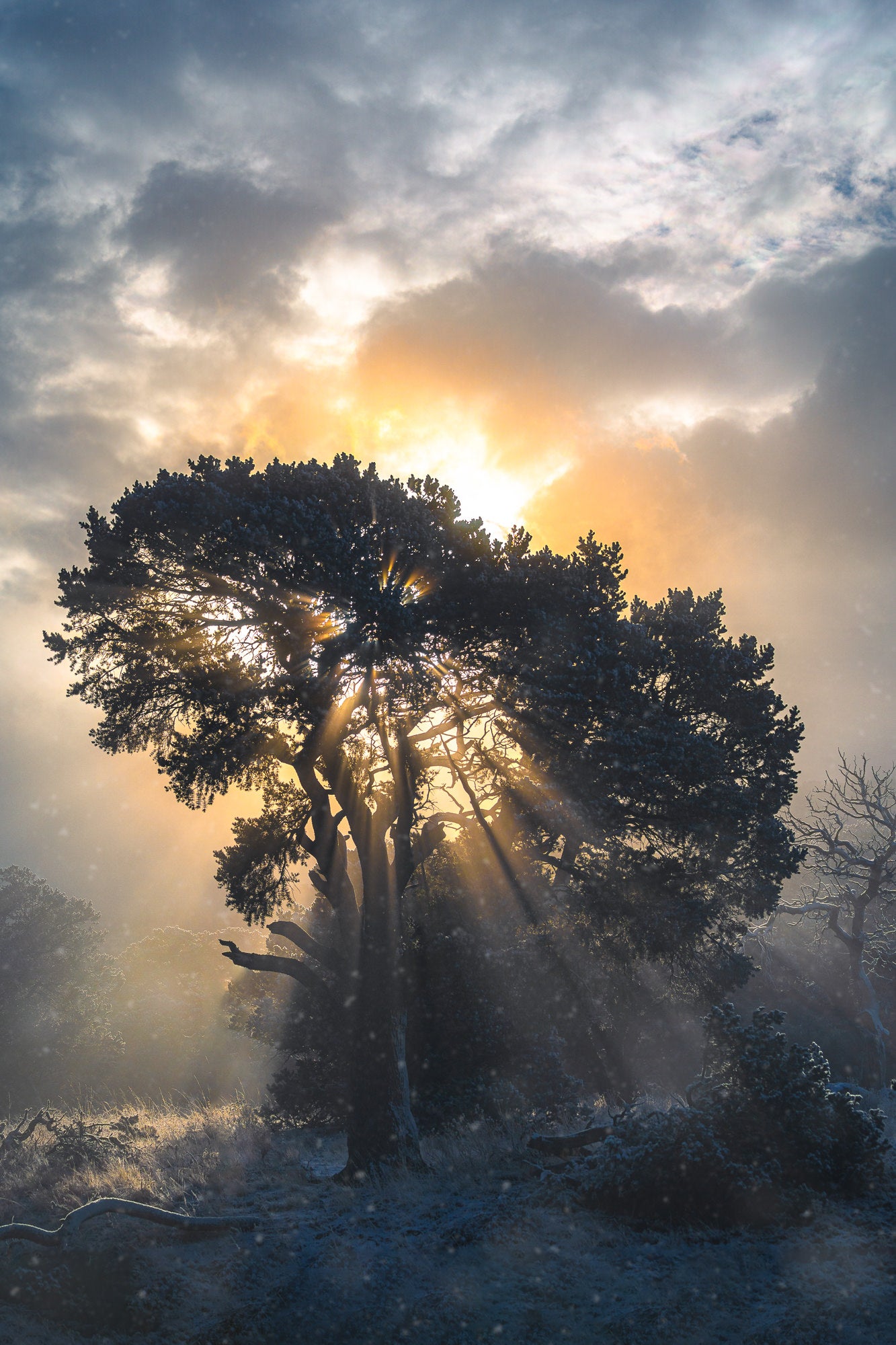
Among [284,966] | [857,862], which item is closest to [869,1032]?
[857,862]

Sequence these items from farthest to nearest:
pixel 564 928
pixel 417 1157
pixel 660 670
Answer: pixel 564 928
pixel 660 670
pixel 417 1157

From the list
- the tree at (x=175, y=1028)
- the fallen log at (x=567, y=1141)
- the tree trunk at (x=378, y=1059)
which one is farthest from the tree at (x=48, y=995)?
the fallen log at (x=567, y=1141)

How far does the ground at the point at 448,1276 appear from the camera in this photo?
27.8ft

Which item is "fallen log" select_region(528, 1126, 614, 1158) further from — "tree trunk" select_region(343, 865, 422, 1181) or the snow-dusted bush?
"tree trunk" select_region(343, 865, 422, 1181)

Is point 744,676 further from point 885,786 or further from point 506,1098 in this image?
point 885,786

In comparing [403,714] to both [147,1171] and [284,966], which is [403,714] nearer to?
[284,966]

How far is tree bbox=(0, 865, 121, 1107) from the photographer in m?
44.6

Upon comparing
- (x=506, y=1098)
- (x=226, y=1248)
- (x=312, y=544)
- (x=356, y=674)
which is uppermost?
(x=312, y=544)

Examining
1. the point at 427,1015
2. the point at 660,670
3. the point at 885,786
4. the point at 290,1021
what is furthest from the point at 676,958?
the point at 885,786

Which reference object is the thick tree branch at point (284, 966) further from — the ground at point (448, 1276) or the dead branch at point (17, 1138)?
the dead branch at point (17, 1138)

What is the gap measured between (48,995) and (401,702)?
1862 inches

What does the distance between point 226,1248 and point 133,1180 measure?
13.6 feet

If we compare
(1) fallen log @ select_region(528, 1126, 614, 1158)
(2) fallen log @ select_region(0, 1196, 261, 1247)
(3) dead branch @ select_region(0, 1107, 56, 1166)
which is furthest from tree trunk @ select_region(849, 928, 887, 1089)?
(3) dead branch @ select_region(0, 1107, 56, 1166)

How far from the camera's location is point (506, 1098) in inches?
784
